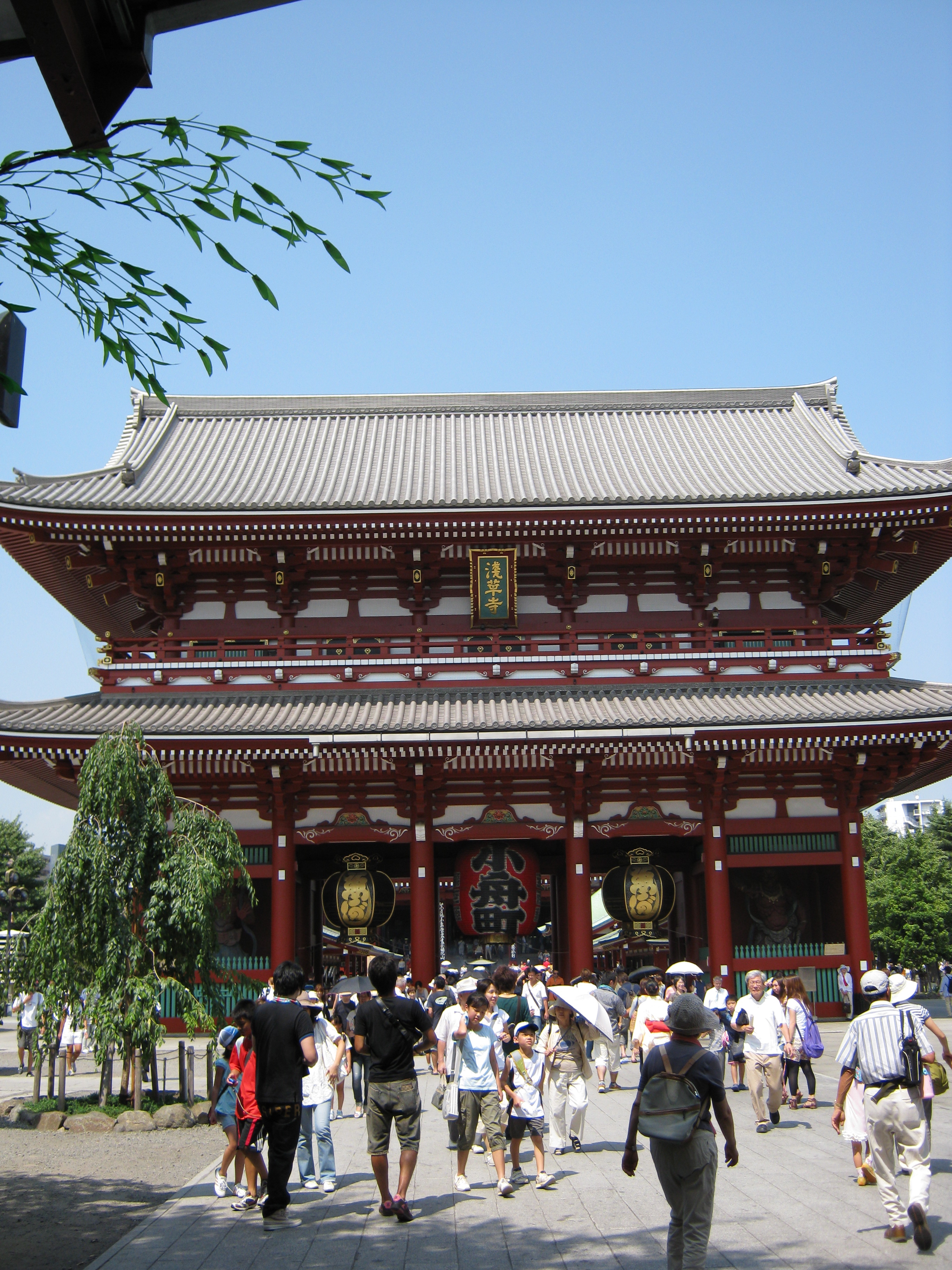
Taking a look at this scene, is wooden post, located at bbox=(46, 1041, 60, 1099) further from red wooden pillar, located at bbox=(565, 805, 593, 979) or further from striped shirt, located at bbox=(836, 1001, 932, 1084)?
striped shirt, located at bbox=(836, 1001, 932, 1084)

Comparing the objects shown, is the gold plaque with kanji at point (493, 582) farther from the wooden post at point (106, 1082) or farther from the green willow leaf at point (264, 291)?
the green willow leaf at point (264, 291)

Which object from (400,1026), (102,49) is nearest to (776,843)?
(400,1026)

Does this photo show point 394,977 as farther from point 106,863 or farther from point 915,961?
point 915,961

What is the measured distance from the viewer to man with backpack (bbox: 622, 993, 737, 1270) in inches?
228

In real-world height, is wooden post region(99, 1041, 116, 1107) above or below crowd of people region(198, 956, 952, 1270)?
below

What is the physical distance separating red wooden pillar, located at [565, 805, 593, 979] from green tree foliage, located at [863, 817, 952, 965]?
755 inches

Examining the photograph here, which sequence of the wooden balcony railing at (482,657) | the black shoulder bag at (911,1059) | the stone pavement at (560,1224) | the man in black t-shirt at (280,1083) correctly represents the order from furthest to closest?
the wooden balcony railing at (482,657) < the man in black t-shirt at (280,1083) < the black shoulder bag at (911,1059) < the stone pavement at (560,1224)

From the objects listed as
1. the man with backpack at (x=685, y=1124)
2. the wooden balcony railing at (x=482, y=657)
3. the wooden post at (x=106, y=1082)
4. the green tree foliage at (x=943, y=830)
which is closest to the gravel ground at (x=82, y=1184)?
the wooden post at (x=106, y=1082)

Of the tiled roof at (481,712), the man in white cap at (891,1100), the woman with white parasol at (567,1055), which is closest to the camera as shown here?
the man in white cap at (891,1100)

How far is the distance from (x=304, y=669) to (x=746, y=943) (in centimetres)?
1010

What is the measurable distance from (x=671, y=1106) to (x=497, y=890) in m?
14.9

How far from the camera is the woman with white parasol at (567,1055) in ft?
32.6

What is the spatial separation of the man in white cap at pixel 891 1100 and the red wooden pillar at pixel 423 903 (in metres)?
12.2

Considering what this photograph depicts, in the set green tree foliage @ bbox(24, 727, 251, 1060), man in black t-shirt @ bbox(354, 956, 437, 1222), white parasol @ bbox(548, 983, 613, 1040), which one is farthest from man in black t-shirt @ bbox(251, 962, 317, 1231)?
green tree foliage @ bbox(24, 727, 251, 1060)
